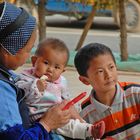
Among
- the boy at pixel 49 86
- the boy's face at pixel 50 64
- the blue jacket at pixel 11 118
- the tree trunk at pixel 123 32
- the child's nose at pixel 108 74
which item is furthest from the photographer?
the tree trunk at pixel 123 32

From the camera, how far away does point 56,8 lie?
16172 millimetres

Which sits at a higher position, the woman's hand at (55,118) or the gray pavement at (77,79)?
the woman's hand at (55,118)

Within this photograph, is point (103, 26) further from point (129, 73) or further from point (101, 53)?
point (101, 53)

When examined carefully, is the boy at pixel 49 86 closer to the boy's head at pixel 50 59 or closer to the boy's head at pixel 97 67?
the boy's head at pixel 50 59

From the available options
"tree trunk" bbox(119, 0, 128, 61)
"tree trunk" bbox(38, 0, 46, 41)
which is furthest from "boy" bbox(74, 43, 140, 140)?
"tree trunk" bbox(38, 0, 46, 41)

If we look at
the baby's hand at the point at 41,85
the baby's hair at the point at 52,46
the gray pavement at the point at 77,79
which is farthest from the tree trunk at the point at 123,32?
the baby's hand at the point at 41,85

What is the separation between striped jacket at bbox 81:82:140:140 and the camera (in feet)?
8.76

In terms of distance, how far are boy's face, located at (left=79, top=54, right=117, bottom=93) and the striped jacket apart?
0.29 feet

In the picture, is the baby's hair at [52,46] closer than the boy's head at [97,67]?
No

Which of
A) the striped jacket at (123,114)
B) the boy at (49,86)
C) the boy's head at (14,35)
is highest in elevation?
the boy's head at (14,35)

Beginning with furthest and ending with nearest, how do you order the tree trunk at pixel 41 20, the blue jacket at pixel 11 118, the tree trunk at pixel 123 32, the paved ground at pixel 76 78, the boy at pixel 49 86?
the tree trunk at pixel 41 20 < the tree trunk at pixel 123 32 < the paved ground at pixel 76 78 < the boy at pixel 49 86 < the blue jacket at pixel 11 118

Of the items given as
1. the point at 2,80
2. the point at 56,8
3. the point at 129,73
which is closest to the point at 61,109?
the point at 2,80

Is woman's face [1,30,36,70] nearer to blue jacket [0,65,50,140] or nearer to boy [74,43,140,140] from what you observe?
blue jacket [0,65,50,140]

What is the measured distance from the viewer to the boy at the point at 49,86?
247cm
